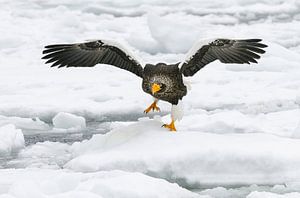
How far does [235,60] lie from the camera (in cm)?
620

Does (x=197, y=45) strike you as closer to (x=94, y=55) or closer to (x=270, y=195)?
(x=94, y=55)

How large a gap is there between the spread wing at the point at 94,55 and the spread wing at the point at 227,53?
47 centimetres

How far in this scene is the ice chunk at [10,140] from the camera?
247 inches

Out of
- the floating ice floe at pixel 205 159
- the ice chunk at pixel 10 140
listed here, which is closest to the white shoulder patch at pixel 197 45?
the floating ice floe at pixel 205 159

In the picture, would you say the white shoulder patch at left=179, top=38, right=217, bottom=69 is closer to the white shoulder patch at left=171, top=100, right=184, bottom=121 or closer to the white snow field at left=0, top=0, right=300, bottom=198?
the white shoulder patch at left=171, top=100, right=184, bottom=121

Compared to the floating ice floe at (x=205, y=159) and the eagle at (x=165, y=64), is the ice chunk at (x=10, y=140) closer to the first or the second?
the eagle at (x=165, y=64)

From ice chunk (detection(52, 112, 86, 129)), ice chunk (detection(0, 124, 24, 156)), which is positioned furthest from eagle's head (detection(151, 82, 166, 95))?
ice chunk (detection(52, 112, 86, 129))

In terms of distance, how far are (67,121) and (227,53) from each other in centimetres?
Answer: 180

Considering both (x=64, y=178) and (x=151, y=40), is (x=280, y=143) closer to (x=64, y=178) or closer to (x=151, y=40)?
(x=64, y=178)

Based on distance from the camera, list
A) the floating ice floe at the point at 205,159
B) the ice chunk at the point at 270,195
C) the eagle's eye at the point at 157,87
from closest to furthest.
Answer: the ice chunk at the point at 270,195 < the floating ice floe at the point at 205,159 < the eagle's eye at the point at 157,87

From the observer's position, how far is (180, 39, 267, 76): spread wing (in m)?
6.15

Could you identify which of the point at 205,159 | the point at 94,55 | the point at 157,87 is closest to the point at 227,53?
the point at 157,87

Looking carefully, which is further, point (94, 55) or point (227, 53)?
point (94, 55)

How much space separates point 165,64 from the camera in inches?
238
